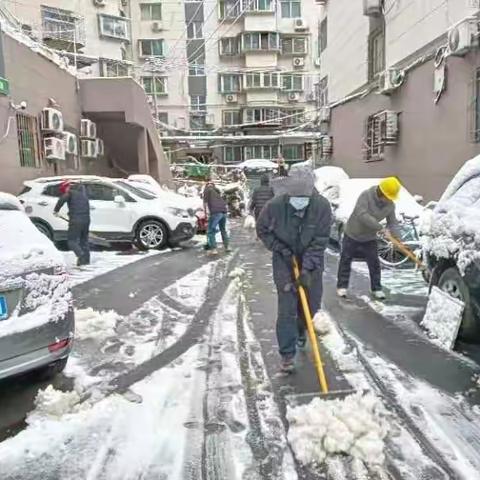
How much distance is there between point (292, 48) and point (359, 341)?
135 ft

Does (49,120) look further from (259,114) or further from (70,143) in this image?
(259,114)

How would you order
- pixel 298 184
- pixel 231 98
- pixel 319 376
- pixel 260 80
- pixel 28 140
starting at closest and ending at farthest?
pixel 319 376, pixel 298 184, pixel 28 140, pixel 260 80, pixel 231 98

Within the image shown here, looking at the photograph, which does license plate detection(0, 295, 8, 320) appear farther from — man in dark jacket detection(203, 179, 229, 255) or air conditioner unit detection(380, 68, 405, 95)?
air conditioner unit detection(380, 68, 405, 95)

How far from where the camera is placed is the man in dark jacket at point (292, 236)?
417 centimetres

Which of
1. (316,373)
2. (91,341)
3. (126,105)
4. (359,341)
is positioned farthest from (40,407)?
(126,105)

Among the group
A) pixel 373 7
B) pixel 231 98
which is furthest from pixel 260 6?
pixel 373 7

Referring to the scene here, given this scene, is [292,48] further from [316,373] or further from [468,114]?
[316,373]

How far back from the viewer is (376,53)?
17734mm

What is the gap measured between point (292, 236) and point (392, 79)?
11842 mm

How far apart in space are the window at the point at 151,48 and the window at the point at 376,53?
27.0 m

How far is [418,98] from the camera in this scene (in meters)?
13.5

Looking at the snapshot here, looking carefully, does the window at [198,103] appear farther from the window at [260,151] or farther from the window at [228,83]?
the window at [260,151]

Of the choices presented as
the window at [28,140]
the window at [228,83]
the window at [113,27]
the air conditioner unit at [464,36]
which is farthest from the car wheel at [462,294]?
the window at [228,83]

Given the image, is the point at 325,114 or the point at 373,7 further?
the point at 325,114
